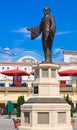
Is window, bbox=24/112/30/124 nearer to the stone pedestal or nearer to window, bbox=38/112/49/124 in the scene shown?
the stone pedestal

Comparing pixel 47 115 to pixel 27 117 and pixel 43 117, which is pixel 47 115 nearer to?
pixel 43 117

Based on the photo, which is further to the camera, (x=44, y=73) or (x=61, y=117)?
(x=44, y=73)

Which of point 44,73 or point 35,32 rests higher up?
point 35,32

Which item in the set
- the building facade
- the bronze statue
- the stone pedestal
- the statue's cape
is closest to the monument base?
the stone pedestal

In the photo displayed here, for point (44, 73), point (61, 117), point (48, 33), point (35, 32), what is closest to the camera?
point (61, 117)

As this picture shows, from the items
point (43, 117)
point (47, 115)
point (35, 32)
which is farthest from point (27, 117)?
point (35, 32)

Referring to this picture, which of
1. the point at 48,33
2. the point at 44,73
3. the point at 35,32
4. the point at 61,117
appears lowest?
the point at 61,117

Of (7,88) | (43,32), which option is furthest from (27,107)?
(7,88)

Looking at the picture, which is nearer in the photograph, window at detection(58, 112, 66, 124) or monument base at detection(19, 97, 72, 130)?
monument base at detection(19, 97, 72, 130)

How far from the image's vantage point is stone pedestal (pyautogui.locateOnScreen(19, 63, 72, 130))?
14.6 m

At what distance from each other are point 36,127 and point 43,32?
185 inches

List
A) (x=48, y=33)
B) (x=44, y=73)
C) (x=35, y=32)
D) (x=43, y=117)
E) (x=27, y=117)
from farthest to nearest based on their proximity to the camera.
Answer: (x=35, y=32), (x=48, y=33), (x=44, y=73), (x=27, y=117), (x=43, y=117)

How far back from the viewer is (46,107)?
48.2ft

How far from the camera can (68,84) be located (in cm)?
4172
